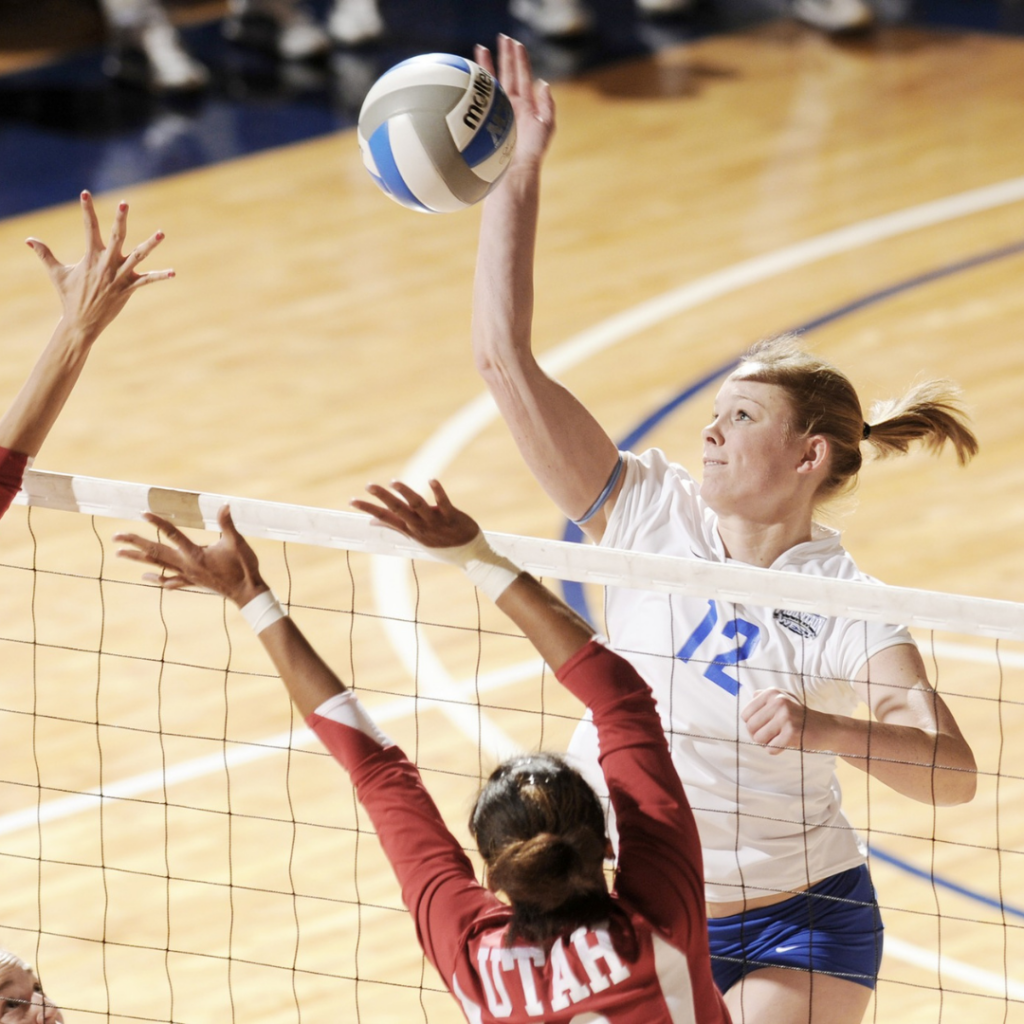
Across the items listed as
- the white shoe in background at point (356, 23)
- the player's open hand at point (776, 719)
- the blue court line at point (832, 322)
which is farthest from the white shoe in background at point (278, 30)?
the player's open hand at point (776, 719)

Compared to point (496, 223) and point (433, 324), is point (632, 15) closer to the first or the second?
point (433, 324)

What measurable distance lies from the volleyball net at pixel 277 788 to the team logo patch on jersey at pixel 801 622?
29cm

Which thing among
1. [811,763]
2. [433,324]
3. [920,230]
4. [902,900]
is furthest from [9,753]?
[920,230]

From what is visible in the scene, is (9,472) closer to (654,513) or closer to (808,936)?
(654,513)

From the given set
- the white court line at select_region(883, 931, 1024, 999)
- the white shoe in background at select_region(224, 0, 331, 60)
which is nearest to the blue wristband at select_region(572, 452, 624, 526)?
the white court line at select_region(883, 931, 1024, 999)

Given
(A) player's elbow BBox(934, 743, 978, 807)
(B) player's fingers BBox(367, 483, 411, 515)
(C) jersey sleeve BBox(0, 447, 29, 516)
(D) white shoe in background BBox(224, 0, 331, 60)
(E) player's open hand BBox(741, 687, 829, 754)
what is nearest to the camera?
(B) player's fingers BBox(367, 483, 411, 515)

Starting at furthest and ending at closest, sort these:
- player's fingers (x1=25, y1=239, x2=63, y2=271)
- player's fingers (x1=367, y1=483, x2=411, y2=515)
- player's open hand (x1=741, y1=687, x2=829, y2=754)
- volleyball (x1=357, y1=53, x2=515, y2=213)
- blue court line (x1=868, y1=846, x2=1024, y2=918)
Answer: blue court line (x1=868, y1=846, x2=1024, y2=918), volleyball (x1=357, y1=53, x2=515, y2=213), player's fingers (x1=25, y1=239, x2=63, y2=271), player's open hand (x1=741, y1=687, x2=829, y2=754), player's fingers (x1=367, y1=483, x2=411, y2=515)

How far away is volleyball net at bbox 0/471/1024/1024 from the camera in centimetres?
485

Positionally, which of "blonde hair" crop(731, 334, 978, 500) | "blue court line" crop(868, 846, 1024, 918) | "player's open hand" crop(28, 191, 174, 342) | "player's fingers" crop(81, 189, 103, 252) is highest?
"player's fingers" crop(81, 189, 103, 252)

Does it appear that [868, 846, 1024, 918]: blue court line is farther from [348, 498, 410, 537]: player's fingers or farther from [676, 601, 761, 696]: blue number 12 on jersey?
[348, 498, 410, 537]: player's fingers

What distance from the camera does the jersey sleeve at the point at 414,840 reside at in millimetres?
2574

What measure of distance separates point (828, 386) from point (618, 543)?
553 mm

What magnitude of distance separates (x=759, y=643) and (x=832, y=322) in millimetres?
6176

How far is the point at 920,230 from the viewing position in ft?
34.2
